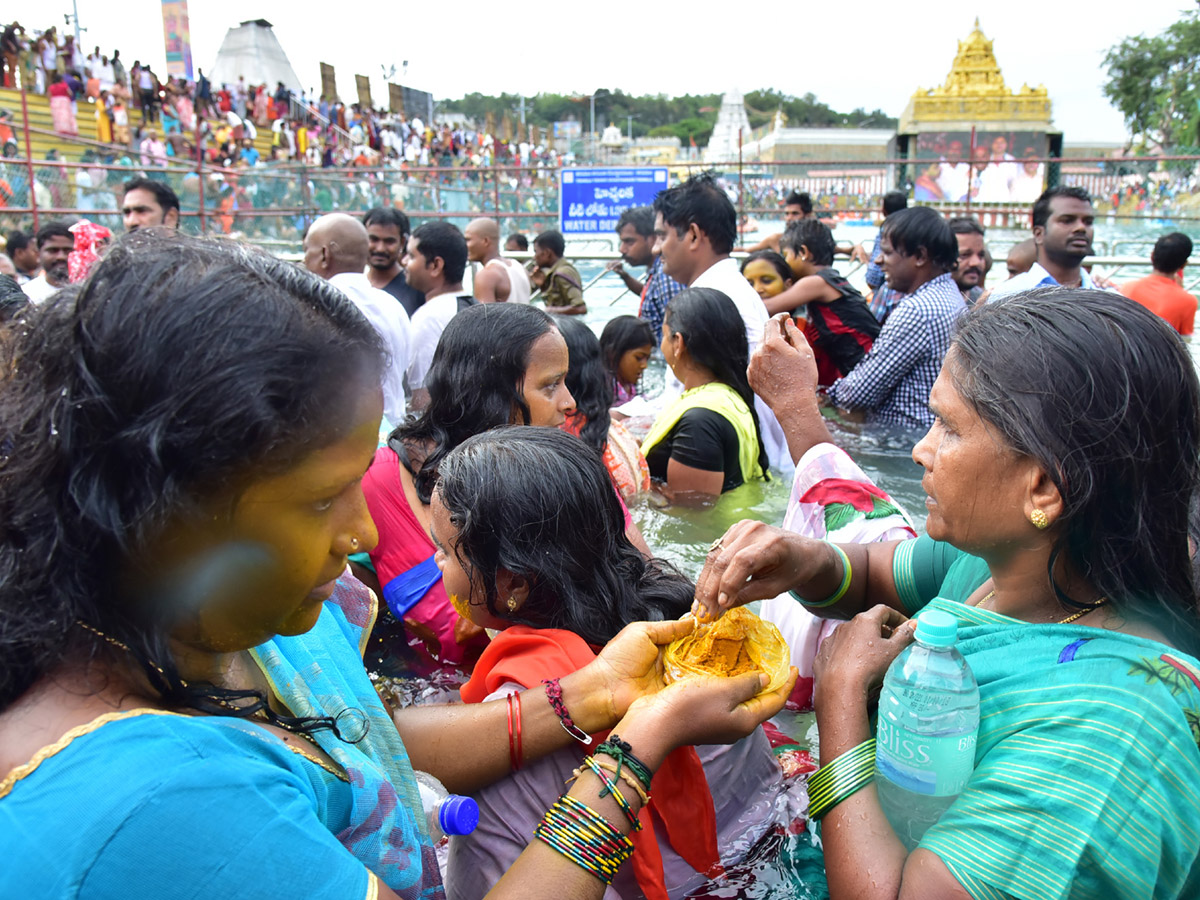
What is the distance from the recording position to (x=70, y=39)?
21422mm

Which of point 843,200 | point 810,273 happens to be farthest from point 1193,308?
point 843,200

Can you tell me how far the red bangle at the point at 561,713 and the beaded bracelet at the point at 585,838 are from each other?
288mm

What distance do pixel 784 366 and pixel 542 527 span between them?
1221 millimetres

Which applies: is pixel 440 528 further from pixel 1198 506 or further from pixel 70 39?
pixel 70 39

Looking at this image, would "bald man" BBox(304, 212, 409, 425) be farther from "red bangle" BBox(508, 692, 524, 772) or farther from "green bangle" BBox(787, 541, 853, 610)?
"red bangle" BBox(508, 692, 524, 772)

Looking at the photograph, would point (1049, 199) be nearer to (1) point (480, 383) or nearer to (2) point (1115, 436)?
(1) point (480, 383)

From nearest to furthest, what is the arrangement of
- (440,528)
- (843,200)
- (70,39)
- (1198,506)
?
(1198,506), (440,528), (843,200), (70,39)

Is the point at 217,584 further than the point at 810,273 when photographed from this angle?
No

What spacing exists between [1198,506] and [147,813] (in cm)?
171

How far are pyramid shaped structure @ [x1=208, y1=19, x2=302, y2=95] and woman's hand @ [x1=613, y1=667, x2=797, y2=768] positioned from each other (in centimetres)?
4164

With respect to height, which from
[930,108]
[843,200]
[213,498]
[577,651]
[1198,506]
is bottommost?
[577,651]

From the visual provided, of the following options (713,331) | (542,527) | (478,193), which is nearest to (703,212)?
(713,331)

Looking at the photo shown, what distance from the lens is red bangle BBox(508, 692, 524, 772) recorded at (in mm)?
1724

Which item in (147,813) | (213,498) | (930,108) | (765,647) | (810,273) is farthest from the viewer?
(930,108)
